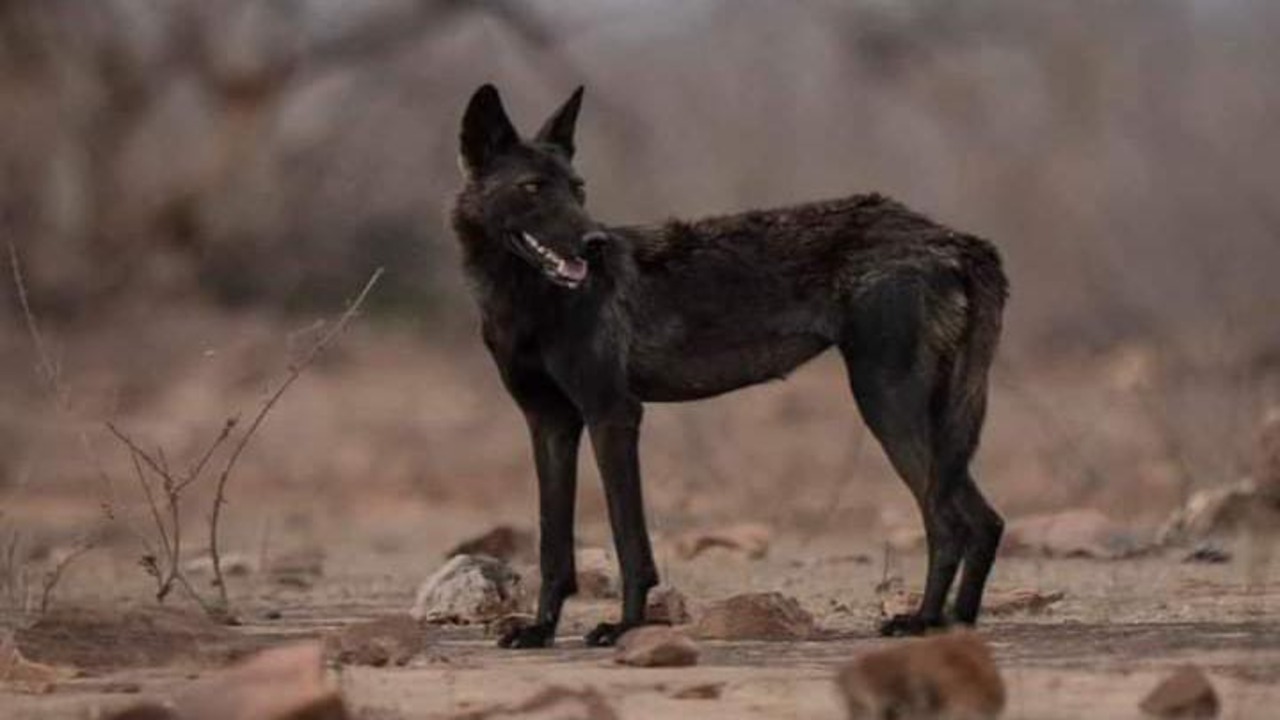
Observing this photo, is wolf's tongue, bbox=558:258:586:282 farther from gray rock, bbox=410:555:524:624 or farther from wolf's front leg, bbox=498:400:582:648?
gray rock, bbox=410:555:524:624

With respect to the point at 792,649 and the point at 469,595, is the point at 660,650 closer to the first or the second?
the point at 792,649

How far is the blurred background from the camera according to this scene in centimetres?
1784

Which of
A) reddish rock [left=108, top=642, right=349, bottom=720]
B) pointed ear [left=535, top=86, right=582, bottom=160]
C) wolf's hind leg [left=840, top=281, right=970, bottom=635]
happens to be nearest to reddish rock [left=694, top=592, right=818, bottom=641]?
wolf's hind leg [left=840, top=281, right=970, bottom=635]

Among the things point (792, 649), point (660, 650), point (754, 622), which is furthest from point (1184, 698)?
point (754, 622)

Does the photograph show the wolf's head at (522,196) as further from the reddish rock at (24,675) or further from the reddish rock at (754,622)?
the reddish rock at (24,675)

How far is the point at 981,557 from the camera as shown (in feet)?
28.8

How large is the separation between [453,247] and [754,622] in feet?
23.3

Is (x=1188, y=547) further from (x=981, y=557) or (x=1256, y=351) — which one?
(x=1256, y=351)

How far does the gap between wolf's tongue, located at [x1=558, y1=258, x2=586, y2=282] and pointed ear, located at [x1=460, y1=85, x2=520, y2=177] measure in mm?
461

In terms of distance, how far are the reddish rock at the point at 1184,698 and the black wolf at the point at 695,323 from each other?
212 centimetres

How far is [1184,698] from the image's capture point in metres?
6.46

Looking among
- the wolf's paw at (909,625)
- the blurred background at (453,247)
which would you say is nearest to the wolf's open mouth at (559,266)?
the wolf's paw at (909,625)

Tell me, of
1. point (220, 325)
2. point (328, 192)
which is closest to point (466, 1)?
point (328, 192)

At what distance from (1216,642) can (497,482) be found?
1065 centimetres
